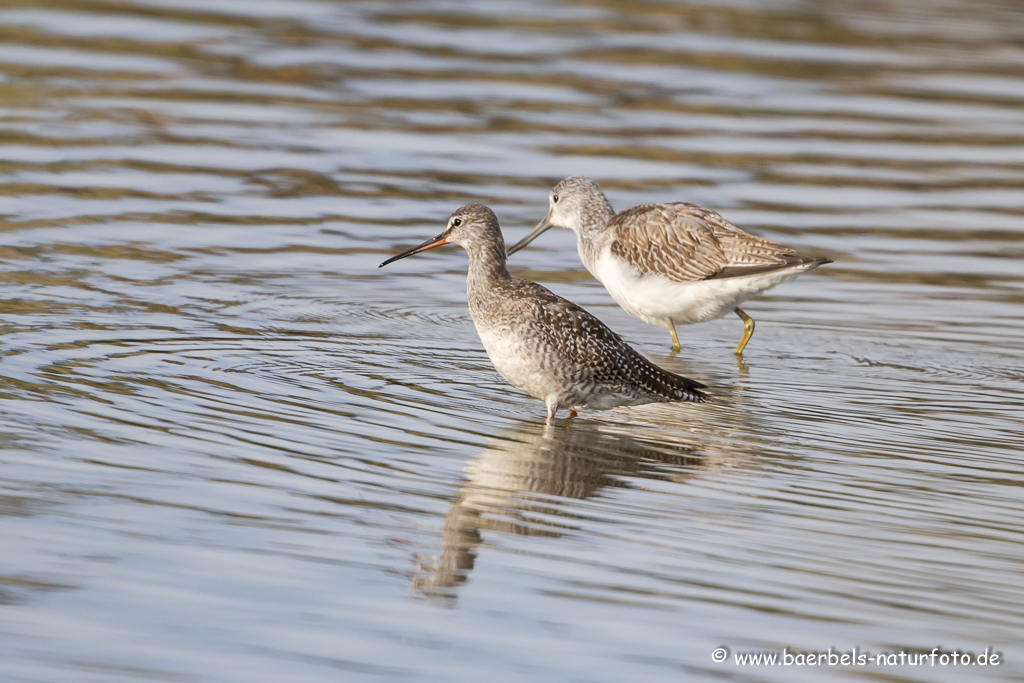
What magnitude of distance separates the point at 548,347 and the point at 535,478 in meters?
1.18

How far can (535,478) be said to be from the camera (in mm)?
6961

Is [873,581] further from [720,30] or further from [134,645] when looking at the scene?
[720,30]

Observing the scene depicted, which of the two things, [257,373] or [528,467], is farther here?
[257,373]

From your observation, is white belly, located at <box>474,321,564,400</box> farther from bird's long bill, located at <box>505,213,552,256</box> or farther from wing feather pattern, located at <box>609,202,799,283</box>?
bird's long bill, located at <box>505,213,552,256</box>

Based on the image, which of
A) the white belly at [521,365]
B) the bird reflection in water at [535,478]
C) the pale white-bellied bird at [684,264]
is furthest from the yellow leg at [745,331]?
the white belly at [521,365]

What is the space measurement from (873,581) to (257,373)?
3999mm

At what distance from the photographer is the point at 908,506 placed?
659cm

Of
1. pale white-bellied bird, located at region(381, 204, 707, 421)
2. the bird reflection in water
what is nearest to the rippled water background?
the bird reflection in water

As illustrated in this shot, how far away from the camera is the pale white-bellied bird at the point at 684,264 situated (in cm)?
980

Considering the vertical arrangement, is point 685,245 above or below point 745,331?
above

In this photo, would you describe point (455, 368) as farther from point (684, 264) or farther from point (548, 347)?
point (684, 264)

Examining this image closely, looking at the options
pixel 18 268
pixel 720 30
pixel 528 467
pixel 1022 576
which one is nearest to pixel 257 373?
pixel 528 467

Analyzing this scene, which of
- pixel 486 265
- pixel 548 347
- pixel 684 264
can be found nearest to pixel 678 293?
pixel 684 264

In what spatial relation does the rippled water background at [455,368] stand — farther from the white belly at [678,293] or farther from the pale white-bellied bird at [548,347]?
the white belly at [678,293]
